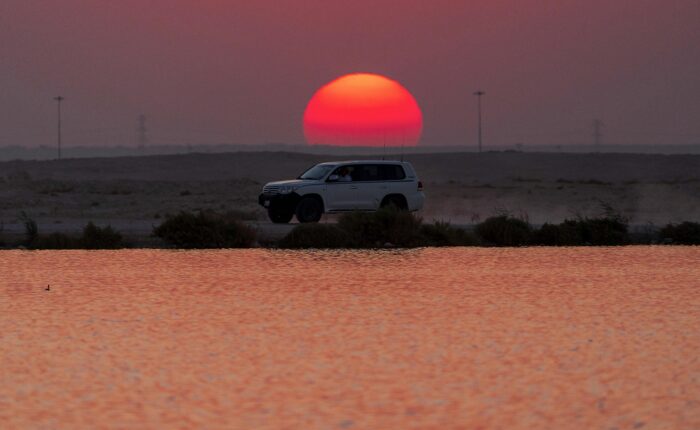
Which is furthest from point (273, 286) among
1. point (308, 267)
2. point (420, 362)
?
point (420, 362)

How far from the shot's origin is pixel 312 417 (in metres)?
8.91

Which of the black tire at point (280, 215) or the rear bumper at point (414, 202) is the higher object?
the rear bumper at point (414, 202)

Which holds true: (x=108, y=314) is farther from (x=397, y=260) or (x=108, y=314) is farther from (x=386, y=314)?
(x=397, y=260)

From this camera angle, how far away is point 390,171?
33750 mm

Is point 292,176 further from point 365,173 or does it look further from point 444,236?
point 444,236

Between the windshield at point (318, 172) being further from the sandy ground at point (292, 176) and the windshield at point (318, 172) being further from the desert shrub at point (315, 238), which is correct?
the desert shrub at point (315, 238)

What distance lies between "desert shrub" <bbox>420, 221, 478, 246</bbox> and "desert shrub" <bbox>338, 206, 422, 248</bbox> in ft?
1.37

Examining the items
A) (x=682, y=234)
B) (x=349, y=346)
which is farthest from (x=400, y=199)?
(x=349, y=346)

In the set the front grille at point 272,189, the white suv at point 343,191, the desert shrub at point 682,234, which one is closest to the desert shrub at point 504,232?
the desert shrub at point 682,234

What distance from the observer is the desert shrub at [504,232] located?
2936 centimetres

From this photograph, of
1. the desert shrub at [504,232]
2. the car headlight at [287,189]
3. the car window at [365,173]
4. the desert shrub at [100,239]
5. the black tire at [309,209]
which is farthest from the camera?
the car window at [365,173]

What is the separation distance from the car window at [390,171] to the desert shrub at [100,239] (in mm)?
8043

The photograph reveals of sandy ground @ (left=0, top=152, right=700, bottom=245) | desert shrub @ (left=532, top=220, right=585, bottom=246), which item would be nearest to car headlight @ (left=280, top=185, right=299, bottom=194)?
sandy ground @ (left=0, top=152, right=700, bottom=245)

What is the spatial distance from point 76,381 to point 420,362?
3.14 m
